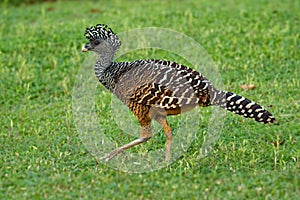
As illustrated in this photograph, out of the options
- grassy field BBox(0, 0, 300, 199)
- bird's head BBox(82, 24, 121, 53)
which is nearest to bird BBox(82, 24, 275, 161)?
bird's head BBox(82, 24, 121, 53)

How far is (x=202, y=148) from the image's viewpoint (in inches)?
300

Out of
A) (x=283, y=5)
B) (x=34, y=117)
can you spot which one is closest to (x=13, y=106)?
(x=34, y=117)

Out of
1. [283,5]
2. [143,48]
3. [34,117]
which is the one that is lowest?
[34,117]

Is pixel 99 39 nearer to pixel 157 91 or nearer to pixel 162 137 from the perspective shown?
pixel 157 91

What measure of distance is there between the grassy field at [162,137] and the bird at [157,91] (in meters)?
0.56

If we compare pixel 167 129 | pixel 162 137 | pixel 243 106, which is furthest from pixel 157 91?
pixel 162 137

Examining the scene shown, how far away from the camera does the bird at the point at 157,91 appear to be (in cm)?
704

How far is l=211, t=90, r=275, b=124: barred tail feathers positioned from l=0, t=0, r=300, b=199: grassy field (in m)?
0.51

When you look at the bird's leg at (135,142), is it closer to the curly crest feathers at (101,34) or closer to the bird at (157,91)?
the bird at (157,91)

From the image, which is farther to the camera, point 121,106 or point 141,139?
point 121,106

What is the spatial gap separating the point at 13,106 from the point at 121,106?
1680mm

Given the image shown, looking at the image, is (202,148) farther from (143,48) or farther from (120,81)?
(143,48)

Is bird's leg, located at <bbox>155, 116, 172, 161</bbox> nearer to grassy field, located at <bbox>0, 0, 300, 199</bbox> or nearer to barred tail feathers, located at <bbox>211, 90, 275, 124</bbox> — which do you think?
grassy field, located at <bbox>0, 0, 300, 199</bbox>

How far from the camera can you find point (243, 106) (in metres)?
7.00
